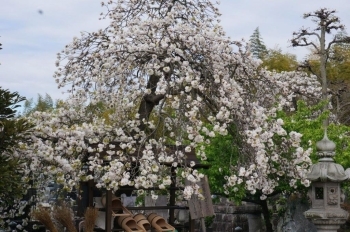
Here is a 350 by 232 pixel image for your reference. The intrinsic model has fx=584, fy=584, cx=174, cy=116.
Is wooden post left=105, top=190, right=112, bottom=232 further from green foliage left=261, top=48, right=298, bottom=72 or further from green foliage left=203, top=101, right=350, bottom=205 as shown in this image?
green foliage left=261, top=48, right=298, bottom=72

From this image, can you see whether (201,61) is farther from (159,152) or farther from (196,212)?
(196,212)

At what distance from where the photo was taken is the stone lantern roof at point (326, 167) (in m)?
11.1

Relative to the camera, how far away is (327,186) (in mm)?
11289

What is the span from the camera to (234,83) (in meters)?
7.68

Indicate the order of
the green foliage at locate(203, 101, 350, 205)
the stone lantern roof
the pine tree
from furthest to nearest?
the pine tree < the green foliage at locate(203, 101, 350, 205) < the stone lantern roof

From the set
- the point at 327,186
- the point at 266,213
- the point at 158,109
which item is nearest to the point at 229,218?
the point at 266,213

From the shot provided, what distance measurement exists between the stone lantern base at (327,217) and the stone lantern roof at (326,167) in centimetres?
61

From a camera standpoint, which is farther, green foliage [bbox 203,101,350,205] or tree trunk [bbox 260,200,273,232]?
tree trunk [bbox 260,200,273,232]

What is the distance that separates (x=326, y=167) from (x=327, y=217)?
95 centimetres

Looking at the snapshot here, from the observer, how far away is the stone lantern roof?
11086 millimetres

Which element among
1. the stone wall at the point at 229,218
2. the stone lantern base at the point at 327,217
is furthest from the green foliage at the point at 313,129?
the stone wall at the point at 229,218

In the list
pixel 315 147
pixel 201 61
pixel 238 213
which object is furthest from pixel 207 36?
pixel 238 213

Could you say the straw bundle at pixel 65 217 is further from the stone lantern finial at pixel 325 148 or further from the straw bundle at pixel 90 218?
the stone lantern finial at pixel 325 148

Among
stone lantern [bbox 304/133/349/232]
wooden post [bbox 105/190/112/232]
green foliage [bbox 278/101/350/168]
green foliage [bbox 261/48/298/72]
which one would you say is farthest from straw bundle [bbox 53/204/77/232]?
green foliage [bbox 261/48/298/72]
